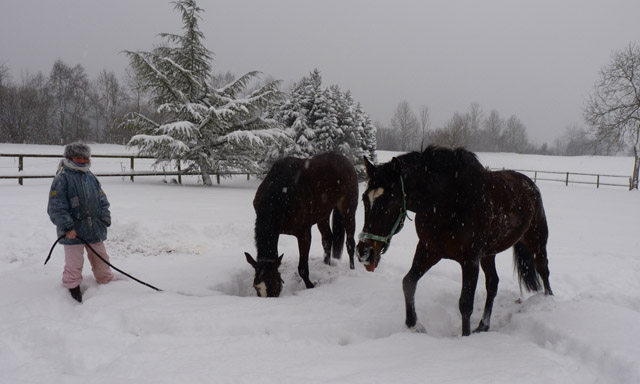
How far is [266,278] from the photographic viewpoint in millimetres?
4016

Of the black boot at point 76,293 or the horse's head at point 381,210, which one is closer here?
the horse's head at point 381,210

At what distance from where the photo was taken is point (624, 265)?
563 cm

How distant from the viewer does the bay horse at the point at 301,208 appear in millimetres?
4129

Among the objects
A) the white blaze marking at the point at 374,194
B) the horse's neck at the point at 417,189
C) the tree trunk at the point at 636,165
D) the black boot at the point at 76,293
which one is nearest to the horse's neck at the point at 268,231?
the white blaze marking at the point at 374,194

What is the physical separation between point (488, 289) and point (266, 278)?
2483mm

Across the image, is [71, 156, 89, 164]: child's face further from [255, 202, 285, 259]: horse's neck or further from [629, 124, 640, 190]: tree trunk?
[629, 124, 640, 190]: tree trunk

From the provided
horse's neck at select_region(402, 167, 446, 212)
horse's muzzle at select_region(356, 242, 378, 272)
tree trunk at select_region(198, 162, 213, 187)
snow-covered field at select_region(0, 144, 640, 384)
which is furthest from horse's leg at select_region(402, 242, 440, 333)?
tree trunk at select_region(198, 162, 213, 187)

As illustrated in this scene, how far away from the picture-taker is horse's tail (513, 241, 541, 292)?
414 cm

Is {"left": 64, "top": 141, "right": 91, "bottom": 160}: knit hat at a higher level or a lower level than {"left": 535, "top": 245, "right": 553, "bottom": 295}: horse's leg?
higher

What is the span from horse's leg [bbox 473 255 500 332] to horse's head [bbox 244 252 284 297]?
7.32 ft

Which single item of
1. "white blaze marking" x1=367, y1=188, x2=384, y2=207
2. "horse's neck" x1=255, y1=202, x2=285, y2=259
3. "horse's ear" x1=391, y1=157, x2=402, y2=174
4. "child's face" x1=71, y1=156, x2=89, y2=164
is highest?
"horse's ear" x1=391, y1=157, x2=402, y2=174

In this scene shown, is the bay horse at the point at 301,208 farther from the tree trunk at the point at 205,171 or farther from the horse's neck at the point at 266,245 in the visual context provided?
the tree trunk at the point at 205,171

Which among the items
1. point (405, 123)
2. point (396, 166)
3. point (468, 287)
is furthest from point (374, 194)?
point (405, 123)

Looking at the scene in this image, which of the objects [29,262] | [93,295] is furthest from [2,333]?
[29,262]
